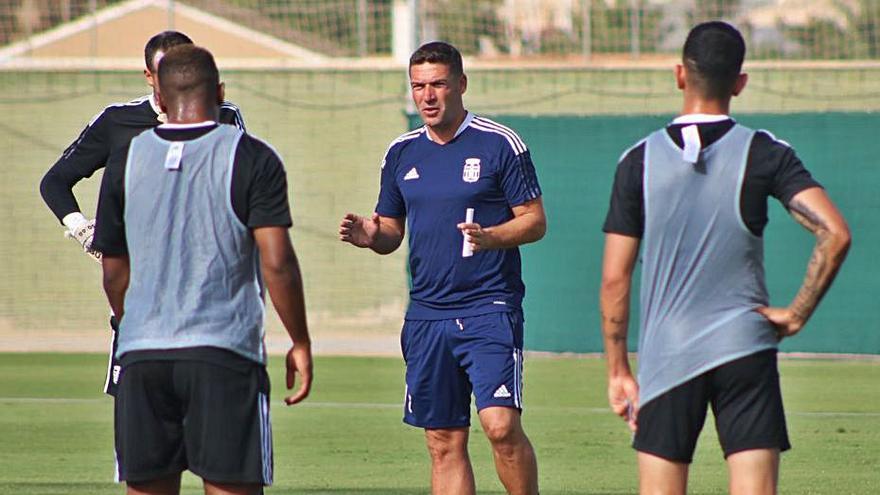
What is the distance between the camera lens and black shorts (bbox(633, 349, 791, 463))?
18.3 ft

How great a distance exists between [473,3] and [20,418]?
1132 centimetres

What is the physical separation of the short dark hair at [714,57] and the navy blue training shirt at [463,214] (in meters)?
2.30

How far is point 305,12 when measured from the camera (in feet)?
73.4

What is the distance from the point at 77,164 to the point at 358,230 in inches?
54.8

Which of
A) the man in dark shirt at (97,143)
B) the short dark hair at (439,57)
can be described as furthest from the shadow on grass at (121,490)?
the short dark hair at (439,57)

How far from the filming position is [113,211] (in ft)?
19.5

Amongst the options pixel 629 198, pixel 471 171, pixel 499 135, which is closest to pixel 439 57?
pixel 499 135

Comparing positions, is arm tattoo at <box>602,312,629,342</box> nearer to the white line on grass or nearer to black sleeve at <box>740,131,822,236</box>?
black sleeve at <box>740,131,822,236</box>

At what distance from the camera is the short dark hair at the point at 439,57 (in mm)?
7926

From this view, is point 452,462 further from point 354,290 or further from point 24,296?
point 24,296

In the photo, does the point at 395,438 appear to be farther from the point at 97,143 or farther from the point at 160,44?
the point at 160,44

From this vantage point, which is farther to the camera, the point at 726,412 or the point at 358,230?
the point at 358,230

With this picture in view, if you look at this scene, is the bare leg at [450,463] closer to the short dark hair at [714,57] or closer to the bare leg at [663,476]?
the bare leg at [663,476]

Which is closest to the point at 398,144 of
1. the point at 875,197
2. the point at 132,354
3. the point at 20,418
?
the point at 132,354
